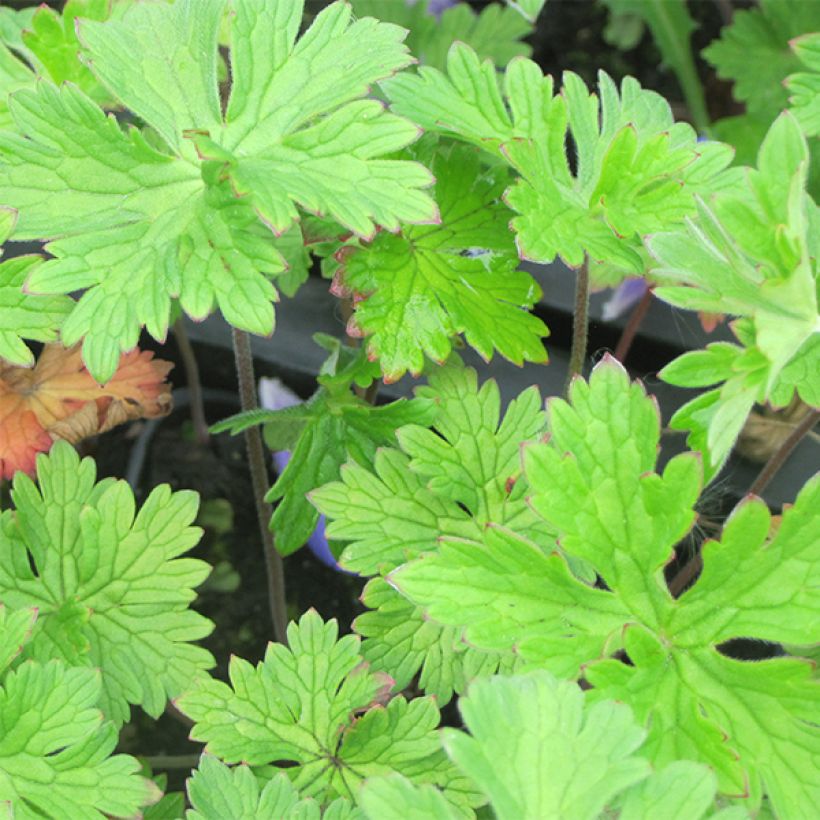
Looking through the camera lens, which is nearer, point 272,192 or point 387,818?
point 387,818

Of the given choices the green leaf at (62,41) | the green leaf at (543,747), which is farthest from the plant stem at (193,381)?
the green leaf at (543,747)

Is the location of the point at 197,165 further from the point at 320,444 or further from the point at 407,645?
the point at 407,645

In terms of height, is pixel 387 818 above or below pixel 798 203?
below

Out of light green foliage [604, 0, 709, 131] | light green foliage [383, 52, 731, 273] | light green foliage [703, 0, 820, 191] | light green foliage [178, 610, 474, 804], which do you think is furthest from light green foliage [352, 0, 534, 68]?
light green foliage [178, 610, 474, 804]

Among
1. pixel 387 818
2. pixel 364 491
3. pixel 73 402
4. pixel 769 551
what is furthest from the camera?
pixel 73 402

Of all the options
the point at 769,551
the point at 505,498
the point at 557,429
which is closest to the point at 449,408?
the point at 505,498

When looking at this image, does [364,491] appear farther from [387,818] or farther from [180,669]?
[387,818]

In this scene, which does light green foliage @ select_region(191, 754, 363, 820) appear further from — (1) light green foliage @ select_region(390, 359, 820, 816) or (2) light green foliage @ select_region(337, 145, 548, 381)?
(2) light green foliage @ select_region(337, 145, 548, 381)
